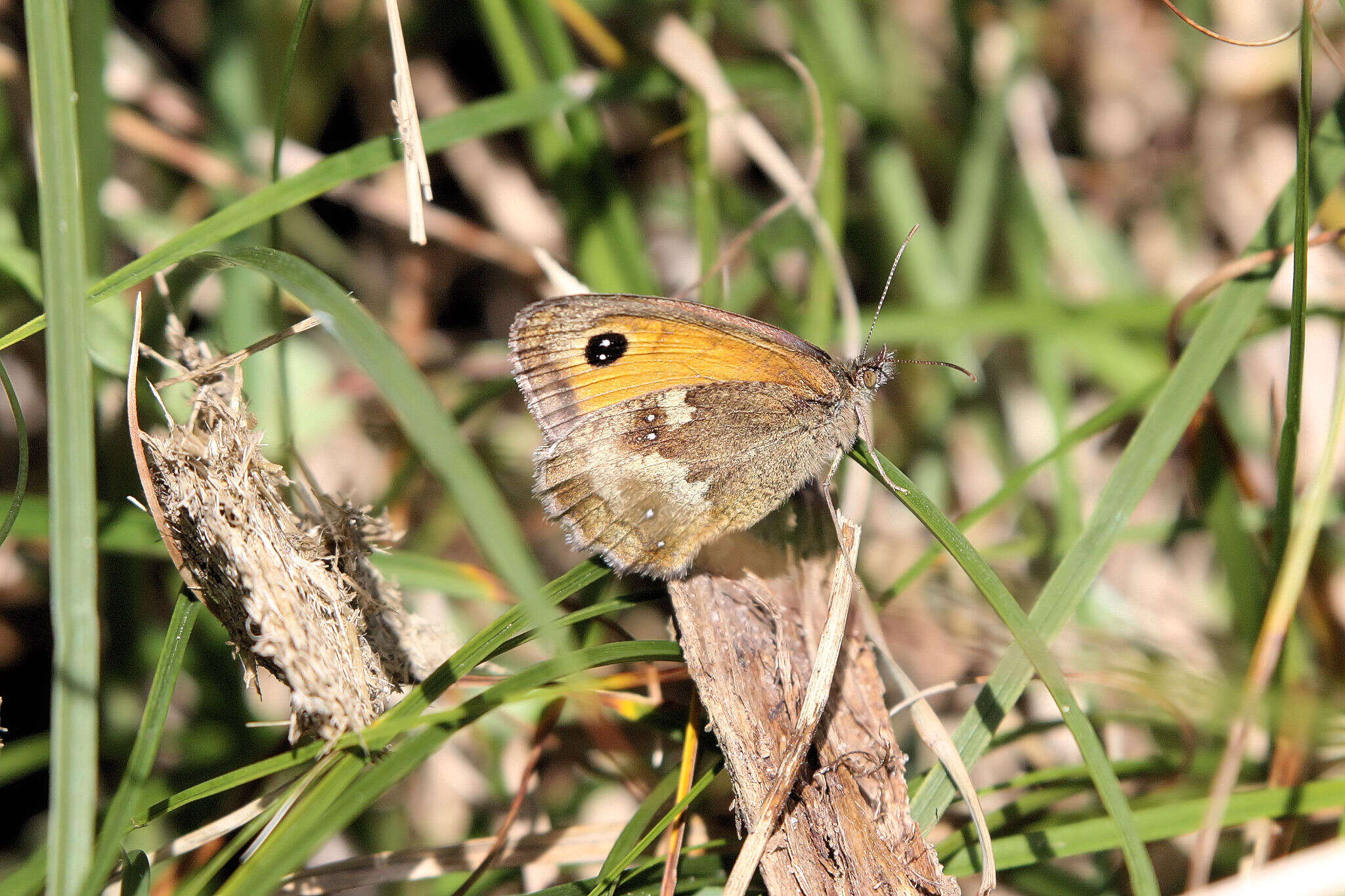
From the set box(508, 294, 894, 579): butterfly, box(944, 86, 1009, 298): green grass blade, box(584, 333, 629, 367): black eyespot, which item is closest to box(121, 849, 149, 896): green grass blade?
box(508, 294, 894, 579): butterfly

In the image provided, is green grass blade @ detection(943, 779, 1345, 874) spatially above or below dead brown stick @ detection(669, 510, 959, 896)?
below

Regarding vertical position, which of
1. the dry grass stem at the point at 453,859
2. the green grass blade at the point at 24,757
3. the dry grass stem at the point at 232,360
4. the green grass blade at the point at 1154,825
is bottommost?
the green grass blade at the point at 1154,825

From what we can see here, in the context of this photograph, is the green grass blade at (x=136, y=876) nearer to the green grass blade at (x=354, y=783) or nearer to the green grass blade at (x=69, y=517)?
the green grass blade at (x=354, y=783)

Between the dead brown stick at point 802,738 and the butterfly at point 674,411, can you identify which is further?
the butterfly at point 674,411

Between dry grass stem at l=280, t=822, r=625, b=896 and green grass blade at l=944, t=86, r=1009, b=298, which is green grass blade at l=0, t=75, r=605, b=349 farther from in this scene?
green grass blade at l=944, t=86, r=1009, b=298

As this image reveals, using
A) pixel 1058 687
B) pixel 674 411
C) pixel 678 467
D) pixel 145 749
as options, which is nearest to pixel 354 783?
pixel 145 749

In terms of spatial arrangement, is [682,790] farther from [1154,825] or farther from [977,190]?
[977,190]

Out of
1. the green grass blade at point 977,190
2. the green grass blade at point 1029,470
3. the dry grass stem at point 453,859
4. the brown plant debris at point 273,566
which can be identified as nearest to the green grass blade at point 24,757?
the dry grass stem at point 453,859
